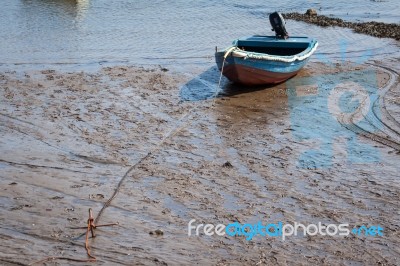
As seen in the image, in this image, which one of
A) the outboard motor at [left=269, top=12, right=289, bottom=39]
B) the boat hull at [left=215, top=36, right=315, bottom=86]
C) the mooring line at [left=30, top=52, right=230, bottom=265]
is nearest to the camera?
the mooring line at [left=30, top=52, right=230, bottom=265]

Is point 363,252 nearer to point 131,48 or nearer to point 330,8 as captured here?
point 131,48

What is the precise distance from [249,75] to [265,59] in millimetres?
571

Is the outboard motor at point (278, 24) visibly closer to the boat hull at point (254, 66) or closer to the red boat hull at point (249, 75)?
the boat hull at point (254, 66)

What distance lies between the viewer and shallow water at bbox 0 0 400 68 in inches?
717

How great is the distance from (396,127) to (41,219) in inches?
299

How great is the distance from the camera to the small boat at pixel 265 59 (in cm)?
1362

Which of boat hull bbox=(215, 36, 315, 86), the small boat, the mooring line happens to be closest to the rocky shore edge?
the small boat

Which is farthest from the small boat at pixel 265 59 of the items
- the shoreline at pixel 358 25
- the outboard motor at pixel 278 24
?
the shoreline at pixel 358 25

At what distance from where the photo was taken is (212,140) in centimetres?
1109

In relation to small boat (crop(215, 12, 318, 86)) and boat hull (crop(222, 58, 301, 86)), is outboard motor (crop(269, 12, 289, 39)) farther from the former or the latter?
boat hull (crop(222, 58, 301, 86))

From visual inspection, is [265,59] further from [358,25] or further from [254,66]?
[358,25]

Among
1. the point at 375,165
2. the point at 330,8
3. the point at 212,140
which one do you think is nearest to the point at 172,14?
the point at 330,8

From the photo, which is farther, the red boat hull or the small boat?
the red boat hull

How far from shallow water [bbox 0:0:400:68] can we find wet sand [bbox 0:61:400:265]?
3785mm
